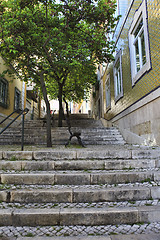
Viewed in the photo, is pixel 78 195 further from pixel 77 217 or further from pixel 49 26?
pixel 49 26

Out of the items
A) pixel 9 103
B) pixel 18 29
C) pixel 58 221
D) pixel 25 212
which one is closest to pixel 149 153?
pixel 58 221

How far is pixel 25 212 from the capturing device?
7.47 feet

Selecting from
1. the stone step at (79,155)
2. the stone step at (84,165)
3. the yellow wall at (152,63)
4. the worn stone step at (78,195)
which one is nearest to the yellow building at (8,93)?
the yellow wall at (152,63)

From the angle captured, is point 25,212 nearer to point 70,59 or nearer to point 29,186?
point 29,186

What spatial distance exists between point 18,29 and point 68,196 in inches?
256

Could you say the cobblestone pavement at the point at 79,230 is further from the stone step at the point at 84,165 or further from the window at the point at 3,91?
the window at the point at 3,91

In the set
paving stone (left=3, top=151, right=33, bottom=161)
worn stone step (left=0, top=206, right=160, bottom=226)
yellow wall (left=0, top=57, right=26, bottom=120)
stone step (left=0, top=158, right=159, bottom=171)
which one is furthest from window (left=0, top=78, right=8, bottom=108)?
worn stone step (left=0, top=206, right=160, bottom=226)

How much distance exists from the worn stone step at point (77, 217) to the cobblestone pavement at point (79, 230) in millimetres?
56

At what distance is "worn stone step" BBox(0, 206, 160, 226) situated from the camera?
2.24 m

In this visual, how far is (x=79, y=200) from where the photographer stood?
2.62m

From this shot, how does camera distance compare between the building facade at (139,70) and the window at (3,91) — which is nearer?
the building facade at (139,70)

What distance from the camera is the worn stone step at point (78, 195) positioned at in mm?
2623

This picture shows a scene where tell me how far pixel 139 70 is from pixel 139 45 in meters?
1.02

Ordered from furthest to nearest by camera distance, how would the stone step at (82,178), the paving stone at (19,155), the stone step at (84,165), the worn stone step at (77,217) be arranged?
the paving stone at (19,155) → the stone step at (84,165) → the stone step at (82,178) → the worn stone step at (77,217)
